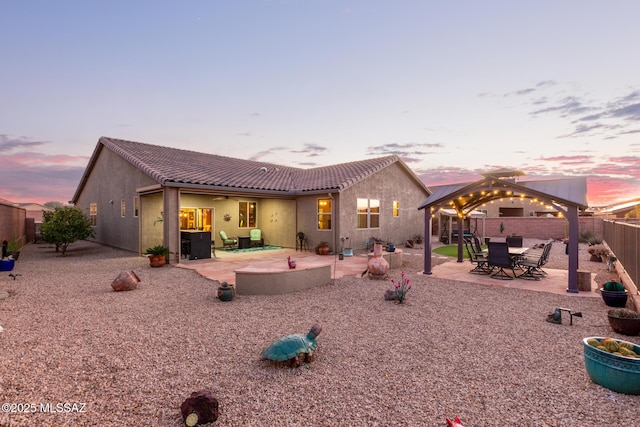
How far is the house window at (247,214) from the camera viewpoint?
17.8 metres

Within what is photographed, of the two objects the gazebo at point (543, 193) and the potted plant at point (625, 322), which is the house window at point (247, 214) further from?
the potted plant at point (625, 322)

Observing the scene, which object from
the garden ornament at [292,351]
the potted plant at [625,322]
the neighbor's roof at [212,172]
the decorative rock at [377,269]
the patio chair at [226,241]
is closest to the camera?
the garden ornament at [292,351]

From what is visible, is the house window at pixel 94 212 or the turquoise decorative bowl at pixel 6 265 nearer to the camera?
the turquoise decorative bowl at pixel 6 265

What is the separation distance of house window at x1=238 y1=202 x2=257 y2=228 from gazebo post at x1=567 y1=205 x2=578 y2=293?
48.7ft

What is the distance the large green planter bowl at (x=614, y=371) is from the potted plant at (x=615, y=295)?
3758 millimetres

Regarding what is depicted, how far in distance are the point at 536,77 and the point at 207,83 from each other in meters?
14.5

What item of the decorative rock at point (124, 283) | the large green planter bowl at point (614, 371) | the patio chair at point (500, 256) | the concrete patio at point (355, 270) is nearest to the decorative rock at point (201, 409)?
the large green planter bowl at point (614, 371)

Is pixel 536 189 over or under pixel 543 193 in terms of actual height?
over

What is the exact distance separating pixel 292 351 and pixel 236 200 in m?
14.7

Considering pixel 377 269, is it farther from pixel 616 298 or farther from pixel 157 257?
pixel 157 257

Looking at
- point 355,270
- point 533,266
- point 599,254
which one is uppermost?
point 533,266

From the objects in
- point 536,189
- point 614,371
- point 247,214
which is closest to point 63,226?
point 247,214

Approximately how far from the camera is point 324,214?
49.1 ft

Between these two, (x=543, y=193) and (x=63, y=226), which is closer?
(x=543, y=193)
